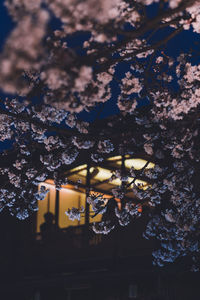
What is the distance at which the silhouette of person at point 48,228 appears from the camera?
1535cm

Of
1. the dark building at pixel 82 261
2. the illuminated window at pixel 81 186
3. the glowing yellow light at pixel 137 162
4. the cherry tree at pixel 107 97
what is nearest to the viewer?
the cherry tree at pixel 107 97

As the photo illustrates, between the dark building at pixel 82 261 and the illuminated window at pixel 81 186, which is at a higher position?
the illuminated window at pixel 81 186

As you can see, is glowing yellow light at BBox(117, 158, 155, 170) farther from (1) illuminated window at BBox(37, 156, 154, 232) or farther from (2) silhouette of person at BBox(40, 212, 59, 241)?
(2) silhouette of person at BBox(40, 212, 59, 241)

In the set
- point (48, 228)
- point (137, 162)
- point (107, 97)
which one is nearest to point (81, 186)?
point (48, 228)

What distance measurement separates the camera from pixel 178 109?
908cm

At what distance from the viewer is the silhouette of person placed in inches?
604

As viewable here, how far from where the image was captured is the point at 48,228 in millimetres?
15430

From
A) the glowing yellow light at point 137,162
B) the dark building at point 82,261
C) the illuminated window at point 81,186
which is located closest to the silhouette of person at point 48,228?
the dark building at point 82,261

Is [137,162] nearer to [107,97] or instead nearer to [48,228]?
[48,228]

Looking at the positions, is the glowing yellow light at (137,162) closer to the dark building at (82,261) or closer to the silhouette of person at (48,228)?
the dark building at (82,261)

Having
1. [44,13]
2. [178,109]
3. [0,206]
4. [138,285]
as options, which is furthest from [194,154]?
[138,285]

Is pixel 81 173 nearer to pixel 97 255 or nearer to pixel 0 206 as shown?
pixel 97 255

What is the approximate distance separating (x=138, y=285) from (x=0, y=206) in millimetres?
6088

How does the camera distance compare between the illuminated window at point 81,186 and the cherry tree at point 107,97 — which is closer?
the cherry tree at point 107,97
